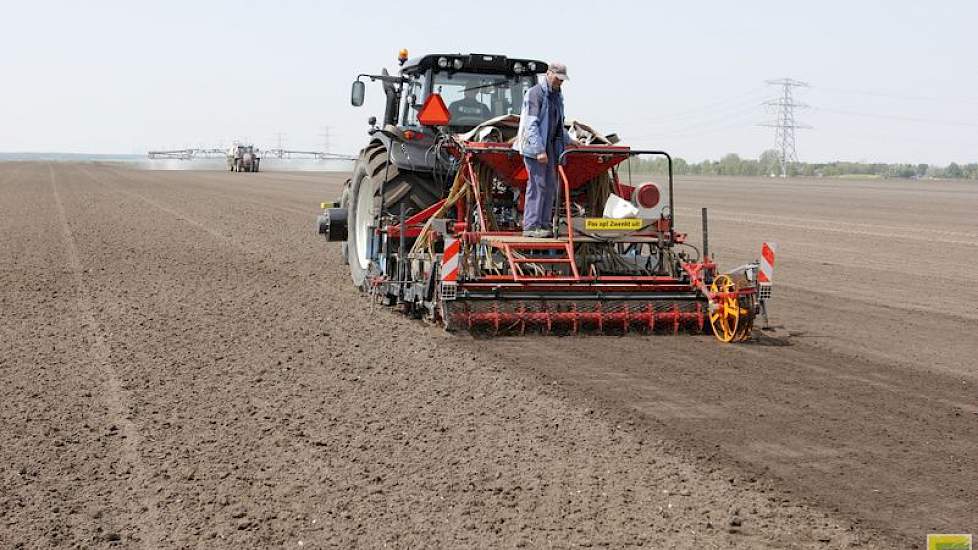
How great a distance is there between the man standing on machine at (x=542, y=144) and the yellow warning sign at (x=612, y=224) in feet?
1.13

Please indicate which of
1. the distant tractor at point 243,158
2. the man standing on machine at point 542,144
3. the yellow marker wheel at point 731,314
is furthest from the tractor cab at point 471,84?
the distant tractor at point 243,158

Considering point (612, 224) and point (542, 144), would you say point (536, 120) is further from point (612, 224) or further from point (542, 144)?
point (612, 224)

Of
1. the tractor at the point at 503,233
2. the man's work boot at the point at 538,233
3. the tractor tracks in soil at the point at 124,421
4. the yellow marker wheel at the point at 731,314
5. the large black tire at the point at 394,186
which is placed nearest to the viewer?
the tractor tracks in soil at the point at 124,421

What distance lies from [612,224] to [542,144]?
31.9 inches

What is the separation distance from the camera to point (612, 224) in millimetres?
8562

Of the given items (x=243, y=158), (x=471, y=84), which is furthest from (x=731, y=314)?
(x=243, y=158)

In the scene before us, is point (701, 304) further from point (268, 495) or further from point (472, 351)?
point (268, 495)

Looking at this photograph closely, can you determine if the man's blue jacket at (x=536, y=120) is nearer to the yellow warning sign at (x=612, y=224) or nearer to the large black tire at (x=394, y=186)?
the yellow warning sign at (x=612, y=224)

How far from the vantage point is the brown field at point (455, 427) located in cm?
415

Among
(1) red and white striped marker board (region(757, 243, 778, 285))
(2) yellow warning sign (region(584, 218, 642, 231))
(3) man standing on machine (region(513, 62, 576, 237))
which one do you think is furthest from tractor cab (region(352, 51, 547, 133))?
(1) red and white striped marker board (region(757, 243, 778, 285))

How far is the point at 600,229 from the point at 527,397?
107 inches

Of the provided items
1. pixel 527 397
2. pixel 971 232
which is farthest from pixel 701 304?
pixel 971 232

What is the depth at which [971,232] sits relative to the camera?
20.5 meters

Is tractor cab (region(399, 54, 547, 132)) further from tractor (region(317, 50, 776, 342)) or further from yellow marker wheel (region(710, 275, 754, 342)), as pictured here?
yellow marker wheel (region(710, 275, 754, 342))
